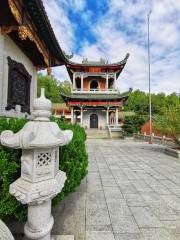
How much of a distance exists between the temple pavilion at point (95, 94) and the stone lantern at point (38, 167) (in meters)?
24.5

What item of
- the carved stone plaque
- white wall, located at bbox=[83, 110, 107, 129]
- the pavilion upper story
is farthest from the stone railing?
the carved stone plaque

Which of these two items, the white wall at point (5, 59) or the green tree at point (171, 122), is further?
the green tree at point (171, 122)

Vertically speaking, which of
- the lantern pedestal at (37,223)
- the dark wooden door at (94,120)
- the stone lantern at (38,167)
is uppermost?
the dark wooden door at (94,120)

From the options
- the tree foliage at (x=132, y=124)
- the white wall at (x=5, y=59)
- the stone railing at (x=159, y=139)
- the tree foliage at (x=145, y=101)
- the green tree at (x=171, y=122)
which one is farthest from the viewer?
the tree foliage at (x=145, y=101)

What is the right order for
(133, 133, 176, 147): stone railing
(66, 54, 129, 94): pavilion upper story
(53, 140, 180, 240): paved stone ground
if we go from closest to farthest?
(53, 140, 180, 240): paved stone ground
(133, 133, 176, 147): stone railing
(66, 54, 129, 94): pavilion upper story

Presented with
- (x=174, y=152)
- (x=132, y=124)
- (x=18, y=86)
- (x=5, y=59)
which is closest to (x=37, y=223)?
(x=5, y=59)

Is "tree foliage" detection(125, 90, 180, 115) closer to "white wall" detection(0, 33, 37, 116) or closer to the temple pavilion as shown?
the temple pavilion

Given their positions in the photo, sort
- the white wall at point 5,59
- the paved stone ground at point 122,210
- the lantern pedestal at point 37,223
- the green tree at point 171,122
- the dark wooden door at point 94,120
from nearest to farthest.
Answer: the lantern pedestal at point 37,223 → the paved stone ground at point 122,210 → the white wall at point 5,59 → the green tree at point 171,122 → the dark wooden door at point 94,120

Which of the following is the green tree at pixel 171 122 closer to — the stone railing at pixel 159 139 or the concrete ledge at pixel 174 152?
the concrete ledge at pixel 174 152

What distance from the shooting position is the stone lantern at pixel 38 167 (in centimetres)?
200

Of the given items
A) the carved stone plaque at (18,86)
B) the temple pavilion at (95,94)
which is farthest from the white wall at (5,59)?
the temple pavilion at (95,94)

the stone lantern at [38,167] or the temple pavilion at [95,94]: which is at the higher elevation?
the temple pavilion at [95,94]

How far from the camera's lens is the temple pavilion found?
2700 cm

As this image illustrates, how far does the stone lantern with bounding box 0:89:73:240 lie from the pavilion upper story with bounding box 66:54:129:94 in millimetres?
25813
